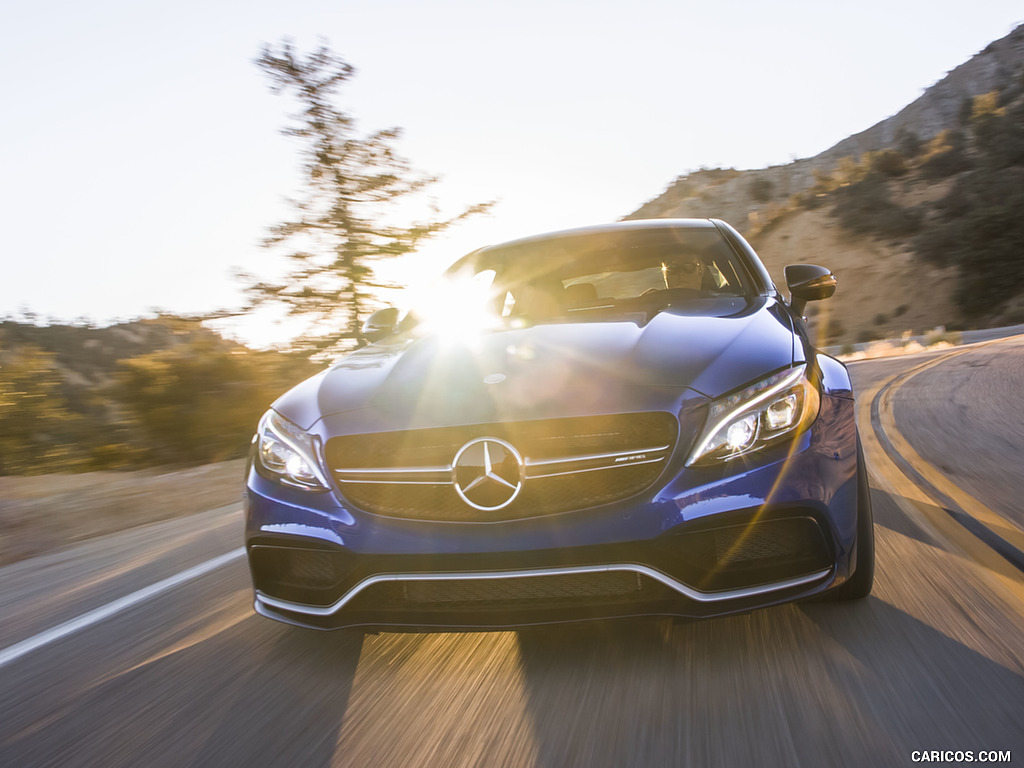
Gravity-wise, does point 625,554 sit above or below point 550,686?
above

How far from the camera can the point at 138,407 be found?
444 inches

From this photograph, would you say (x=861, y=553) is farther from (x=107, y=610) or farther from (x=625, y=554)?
(x=107, y=610)

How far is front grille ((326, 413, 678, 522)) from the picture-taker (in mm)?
2584

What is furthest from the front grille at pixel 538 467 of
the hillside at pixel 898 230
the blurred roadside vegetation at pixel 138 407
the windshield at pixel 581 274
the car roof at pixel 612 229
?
the hillside at pixel 898 230

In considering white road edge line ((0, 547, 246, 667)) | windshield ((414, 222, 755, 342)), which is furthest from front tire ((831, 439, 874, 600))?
white road edge line ((0, 547, 246, 667))

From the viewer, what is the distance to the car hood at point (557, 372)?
8.90 ft

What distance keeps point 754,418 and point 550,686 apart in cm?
93

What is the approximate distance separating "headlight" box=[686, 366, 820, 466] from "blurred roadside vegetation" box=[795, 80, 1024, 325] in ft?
125

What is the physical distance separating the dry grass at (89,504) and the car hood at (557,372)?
3521 mm

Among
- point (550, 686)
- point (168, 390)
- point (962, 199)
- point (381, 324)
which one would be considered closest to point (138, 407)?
point (168, 390)

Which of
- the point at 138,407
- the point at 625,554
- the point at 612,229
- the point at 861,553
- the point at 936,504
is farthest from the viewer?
the point at 138,407

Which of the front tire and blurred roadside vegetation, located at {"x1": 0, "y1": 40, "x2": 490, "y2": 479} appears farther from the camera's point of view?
blurred roadside vegetation, located at {"x1": 0, "y1": 40, "x2": 490, "y2": 479}

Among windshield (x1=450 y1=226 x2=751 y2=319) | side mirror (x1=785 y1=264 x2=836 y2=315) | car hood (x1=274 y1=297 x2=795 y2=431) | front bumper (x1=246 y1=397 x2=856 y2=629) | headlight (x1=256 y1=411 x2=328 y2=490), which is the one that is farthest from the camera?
windshield (x1=450 y1=226 x2=751 y2=319)

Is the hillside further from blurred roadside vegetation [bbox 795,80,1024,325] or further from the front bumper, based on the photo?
the front bumper
